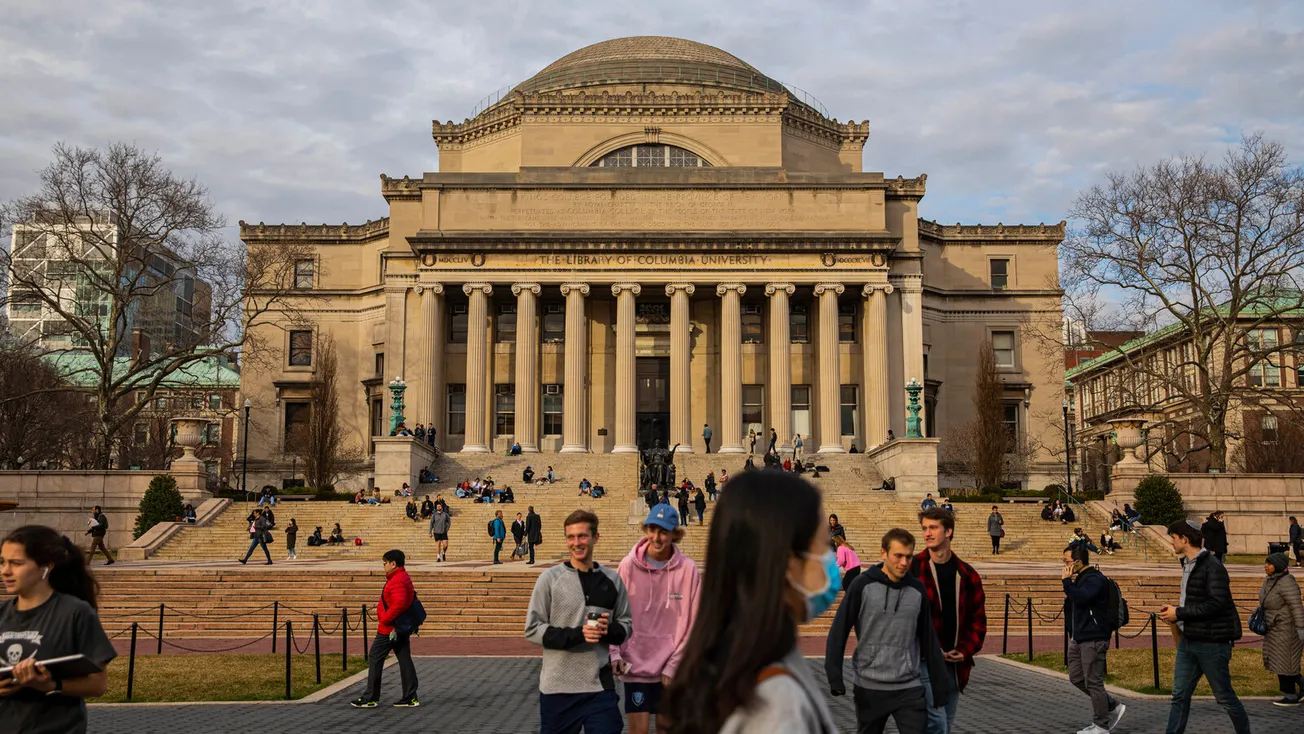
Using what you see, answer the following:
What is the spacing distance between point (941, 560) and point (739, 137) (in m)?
57.4

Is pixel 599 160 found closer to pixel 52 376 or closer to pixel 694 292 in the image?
pixel 694 292

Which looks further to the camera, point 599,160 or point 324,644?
point 599,160

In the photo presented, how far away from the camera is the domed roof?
230 feet

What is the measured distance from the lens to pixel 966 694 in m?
16.1

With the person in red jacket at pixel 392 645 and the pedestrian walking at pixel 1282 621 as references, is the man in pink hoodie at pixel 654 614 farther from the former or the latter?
the pedestrian walking at pixel 1282 621

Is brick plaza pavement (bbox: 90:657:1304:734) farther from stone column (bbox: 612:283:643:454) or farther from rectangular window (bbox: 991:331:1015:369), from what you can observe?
rectangular window (bbox: 991:331:1015:369)

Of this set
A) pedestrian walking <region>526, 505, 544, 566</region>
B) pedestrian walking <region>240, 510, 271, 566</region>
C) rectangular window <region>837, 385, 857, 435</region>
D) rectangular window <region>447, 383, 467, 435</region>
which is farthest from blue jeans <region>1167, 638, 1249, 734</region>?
rectangular window <region>447, 383, 467, 435</region>

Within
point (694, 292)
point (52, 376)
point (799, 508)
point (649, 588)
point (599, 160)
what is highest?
point (599, 160)

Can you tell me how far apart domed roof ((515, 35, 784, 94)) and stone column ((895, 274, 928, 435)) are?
1666 centimetres

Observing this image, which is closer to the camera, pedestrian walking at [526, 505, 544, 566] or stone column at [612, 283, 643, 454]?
pedestrian walking at [526, 505, 544, 566]

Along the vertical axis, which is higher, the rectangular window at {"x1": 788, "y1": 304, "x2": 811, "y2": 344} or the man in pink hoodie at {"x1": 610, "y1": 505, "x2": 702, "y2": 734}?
the rectangular window at {"x1": 788, "y1": 304, "x2": 811, "y2": 344}

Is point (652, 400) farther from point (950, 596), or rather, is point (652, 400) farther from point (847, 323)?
point (950, 596)

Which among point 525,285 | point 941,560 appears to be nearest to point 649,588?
point 941,560

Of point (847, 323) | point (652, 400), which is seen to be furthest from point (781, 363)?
point (652, 400)
